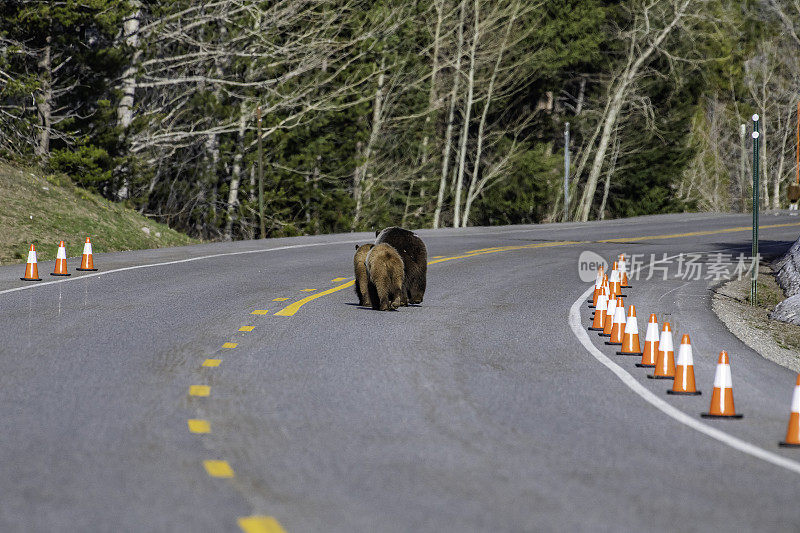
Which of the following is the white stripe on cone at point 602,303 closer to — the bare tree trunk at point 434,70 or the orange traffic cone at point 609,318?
the orange traffic cone at point 609,318

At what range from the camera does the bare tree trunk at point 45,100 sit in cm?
2686

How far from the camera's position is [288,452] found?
690 centimetres

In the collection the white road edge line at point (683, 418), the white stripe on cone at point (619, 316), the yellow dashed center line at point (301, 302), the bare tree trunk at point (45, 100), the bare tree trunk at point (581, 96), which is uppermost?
the bare tree trunk at point (581, 96)

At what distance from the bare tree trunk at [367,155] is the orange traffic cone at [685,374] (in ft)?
119

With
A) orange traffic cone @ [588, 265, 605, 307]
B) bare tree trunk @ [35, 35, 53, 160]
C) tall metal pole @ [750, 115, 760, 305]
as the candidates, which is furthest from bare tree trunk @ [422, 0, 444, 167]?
orange traffic cone @ [588, 265, 605, 307]

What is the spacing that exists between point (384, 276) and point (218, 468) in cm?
766

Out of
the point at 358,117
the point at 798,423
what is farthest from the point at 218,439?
the point at 358,117

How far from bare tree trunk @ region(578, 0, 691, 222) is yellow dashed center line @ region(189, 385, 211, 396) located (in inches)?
1817

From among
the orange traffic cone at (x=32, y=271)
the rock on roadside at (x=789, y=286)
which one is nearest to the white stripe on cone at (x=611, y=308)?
the rock on roadside at (x=789, y=286)

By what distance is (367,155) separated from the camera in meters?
47.3

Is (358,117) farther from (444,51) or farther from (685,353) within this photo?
(685,353)

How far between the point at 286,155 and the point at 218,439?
114ft

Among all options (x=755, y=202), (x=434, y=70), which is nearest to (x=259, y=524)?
(x=755, y=202)

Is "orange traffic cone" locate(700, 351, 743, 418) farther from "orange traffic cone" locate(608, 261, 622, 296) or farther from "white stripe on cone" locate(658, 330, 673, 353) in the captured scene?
"orange traffic cone" locate(608, 261, 622, 296)
